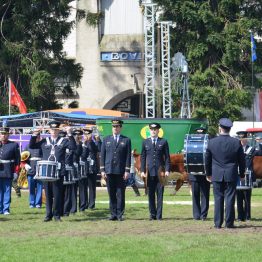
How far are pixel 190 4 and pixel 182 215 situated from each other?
28.7 meters

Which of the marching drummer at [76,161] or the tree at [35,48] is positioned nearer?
the marching drummer at [76,161]

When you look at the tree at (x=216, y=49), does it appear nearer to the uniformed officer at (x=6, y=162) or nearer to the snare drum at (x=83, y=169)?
the snare drum at (x=83, y=169)

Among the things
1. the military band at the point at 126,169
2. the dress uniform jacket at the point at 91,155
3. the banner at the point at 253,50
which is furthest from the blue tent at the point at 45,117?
the military band at the point at 126,169

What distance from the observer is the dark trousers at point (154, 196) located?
19.0 m

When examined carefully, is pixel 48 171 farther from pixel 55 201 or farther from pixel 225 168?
pixel 225 168

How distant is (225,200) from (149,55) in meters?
29.5

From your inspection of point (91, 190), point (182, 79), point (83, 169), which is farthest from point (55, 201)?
point (182, 79)

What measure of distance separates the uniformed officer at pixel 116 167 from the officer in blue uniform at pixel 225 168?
8.46 ft

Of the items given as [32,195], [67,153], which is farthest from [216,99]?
[67,153]

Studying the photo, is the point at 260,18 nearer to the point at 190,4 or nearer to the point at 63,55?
the point at 190,4

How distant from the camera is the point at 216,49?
48031 millimetres

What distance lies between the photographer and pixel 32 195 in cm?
2362

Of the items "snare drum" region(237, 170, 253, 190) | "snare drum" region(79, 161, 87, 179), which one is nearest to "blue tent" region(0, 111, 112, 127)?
"snare drum" region(79, 161, 87, 179)

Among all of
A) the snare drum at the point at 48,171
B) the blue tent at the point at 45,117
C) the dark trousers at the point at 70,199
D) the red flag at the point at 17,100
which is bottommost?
the dark trousers at the point at 70,199
